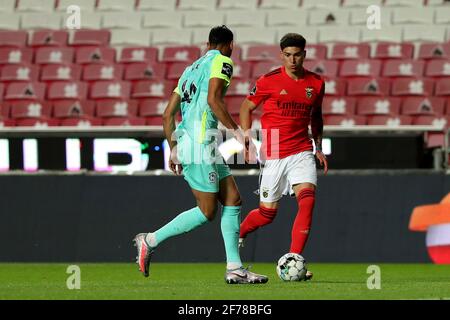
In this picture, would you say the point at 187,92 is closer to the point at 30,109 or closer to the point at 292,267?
the point at 292,267

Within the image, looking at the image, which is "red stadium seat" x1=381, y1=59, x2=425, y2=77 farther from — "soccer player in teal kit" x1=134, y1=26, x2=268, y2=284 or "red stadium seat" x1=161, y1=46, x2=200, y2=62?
"soccer player in teal kit" x1=134, y1=26, x2=268, y2=284

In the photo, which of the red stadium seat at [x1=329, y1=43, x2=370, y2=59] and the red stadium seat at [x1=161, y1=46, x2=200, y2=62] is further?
the red stadium seat at [x1=161, y1=46, x2=200, y2=62]

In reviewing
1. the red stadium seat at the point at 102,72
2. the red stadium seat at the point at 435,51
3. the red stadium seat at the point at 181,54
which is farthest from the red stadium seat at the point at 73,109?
the red stadium seat at the point at 435,51

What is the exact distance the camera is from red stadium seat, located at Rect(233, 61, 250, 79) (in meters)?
18.6

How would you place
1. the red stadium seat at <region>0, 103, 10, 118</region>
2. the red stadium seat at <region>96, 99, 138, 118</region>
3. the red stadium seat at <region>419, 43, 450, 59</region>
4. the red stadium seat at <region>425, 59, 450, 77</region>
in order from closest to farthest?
the red stadium seat at <region>425, 59, 450, 77</region>
the red stadium seat at <region>96, 99, 138, 118</region>
the red stadium seat at <region>419, 43, 450, 59</region>
the red stadium seat at <region>0, 103, 10, 118</region>

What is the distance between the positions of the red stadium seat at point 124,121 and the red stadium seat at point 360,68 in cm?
307

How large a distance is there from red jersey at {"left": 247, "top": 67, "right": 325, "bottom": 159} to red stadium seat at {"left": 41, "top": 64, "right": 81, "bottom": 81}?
953 cm

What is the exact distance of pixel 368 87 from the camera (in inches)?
712

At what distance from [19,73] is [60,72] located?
684 millimetres

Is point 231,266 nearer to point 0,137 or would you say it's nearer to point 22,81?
point 0,137

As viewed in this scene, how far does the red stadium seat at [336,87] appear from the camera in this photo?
18031 millimetres

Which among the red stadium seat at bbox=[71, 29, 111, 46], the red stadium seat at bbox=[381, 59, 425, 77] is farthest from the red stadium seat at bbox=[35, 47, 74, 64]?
the red stadium seat at bbox=[381, 59, 425, 77]

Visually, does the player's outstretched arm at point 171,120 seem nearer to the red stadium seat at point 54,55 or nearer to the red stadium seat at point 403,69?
the red stadium seat at point 403,69

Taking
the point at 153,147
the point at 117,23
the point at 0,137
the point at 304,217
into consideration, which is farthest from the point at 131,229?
the point at 117,23
